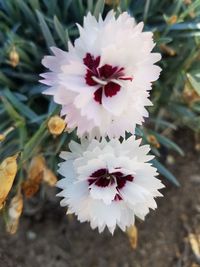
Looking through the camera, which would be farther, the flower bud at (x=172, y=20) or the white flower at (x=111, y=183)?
the flower bud at (x=172, y=20)

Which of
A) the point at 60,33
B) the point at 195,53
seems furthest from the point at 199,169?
the point at 60,33

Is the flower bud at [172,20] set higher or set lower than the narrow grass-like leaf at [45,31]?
lower

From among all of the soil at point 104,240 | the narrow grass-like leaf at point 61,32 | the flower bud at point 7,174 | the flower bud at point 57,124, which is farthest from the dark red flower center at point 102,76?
the soil at point 104,240

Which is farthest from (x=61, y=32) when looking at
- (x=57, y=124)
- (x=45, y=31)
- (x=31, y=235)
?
(x=31, y=235)

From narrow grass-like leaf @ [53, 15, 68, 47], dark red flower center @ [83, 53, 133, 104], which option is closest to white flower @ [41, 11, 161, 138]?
dark red flower center @ [83, 53, 133, 104]

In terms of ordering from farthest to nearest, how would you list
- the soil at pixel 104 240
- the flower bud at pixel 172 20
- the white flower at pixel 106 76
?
the soil at pixel 104 240, the flower bud at pixel 172 20, the white flower at pixel 106 76

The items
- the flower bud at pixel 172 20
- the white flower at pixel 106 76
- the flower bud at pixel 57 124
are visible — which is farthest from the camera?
the flower bud at pixel 172 20

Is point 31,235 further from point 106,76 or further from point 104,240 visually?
point 106,76

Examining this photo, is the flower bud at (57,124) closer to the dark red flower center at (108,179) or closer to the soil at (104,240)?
the dark red flower center at (108,179)
